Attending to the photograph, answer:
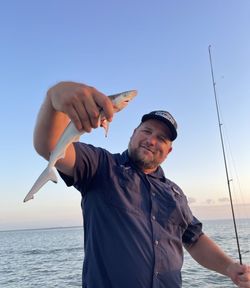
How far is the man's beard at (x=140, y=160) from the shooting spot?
4.00 m

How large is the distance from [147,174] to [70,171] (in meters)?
1.00

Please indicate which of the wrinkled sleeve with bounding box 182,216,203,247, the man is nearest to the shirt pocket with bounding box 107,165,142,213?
the man

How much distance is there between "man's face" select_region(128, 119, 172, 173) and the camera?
4.02 m

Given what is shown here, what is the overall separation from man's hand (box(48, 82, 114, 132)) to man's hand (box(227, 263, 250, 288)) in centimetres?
289

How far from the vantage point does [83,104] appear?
7.41 ft

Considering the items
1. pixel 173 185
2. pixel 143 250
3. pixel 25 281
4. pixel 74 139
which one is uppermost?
pixel 74 139

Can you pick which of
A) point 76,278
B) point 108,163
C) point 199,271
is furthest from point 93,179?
point 76,278

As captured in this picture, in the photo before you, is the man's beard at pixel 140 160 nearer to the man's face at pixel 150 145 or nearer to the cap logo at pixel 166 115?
the man's face at pixel 150 145

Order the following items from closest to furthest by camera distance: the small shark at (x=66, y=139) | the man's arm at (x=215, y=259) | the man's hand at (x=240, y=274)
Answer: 1. the small shark at (x=66, y=139)
2. the man's hand at (x=240, y=274)
3. the man's arm at (x=215, y=259)

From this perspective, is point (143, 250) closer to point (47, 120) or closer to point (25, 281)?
point (47, 120)

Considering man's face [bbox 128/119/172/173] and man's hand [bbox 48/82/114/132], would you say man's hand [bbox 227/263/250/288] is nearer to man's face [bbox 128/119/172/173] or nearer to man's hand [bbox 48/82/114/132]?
man's face [bbox 128/119/172/173]

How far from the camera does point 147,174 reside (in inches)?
159

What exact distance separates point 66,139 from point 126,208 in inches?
45.9

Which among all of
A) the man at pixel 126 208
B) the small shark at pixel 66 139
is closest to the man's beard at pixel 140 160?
the man at pixel 126 208
